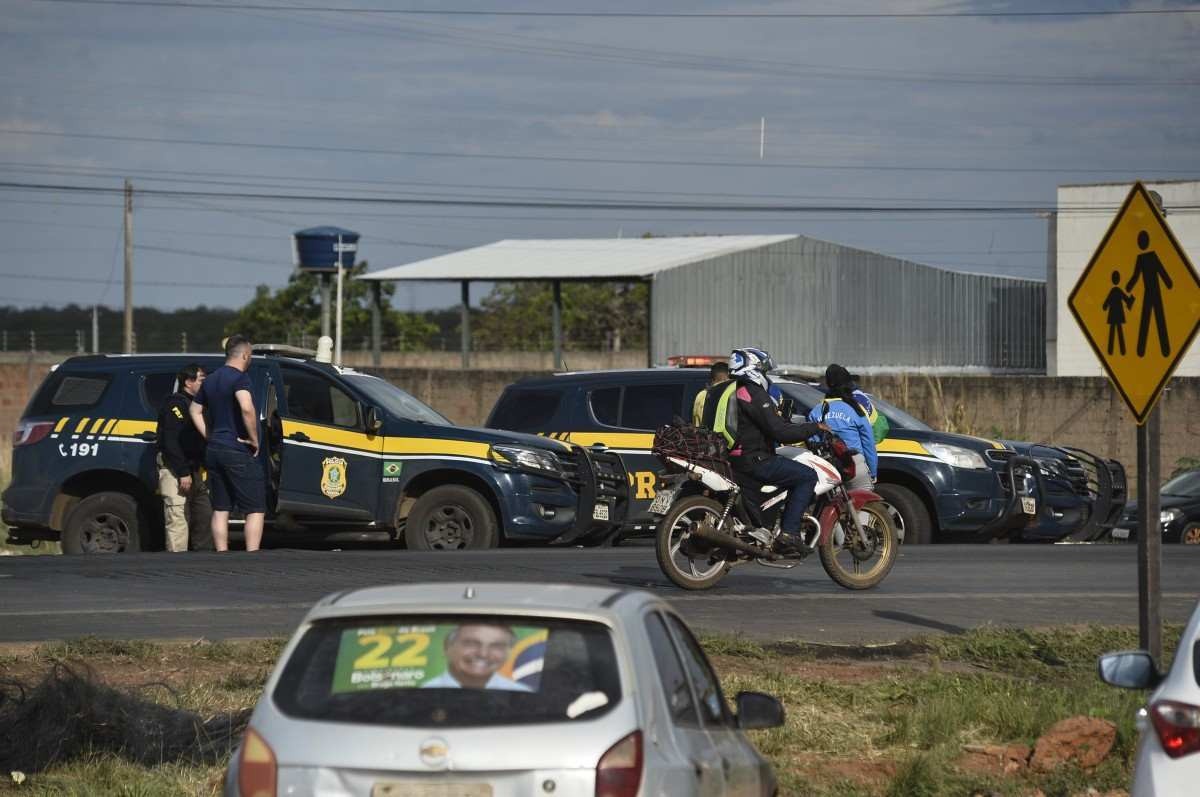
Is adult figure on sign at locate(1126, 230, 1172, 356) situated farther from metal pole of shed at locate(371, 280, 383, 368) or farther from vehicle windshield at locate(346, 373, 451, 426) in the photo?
metal pole of shed at locate(371, 280, 383, 368)

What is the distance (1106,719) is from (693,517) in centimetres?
496

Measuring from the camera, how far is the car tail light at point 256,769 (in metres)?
4.79

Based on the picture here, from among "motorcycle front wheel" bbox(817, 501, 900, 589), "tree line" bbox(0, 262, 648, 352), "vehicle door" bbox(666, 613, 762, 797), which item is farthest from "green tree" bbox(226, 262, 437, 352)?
"vehicle door" bbox(666, 613, 762, 797)

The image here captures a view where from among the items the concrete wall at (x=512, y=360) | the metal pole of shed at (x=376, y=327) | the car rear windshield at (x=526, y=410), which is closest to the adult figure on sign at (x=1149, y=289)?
the car rear windshield at (x=526, y=410)

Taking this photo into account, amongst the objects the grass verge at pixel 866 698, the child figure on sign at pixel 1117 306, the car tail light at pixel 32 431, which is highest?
the child figure on sign at pixel 1117 306

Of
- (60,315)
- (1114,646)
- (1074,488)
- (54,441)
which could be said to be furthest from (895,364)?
(60,315)

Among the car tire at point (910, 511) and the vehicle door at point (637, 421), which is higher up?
the vehicle door at point (637, 421)

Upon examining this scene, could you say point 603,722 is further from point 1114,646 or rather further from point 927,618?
point 927,618

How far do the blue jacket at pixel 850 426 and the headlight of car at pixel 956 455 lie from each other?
2.53 m

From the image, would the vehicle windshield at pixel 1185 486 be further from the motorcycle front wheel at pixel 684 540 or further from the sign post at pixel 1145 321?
the sign post at pixel 1145 321

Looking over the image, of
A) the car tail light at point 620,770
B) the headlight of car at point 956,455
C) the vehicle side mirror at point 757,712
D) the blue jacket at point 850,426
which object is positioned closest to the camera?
the car tail light at point 620,770

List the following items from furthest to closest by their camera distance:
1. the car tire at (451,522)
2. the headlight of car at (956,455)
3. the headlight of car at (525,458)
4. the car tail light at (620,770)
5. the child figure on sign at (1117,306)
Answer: the headlight of car at (956,455) < the car tire at (451,522) < the headlight of car at (525,458) < the child figure on sign at (1117,306) < the car tail light at (620,770)

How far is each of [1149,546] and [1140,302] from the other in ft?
4.38

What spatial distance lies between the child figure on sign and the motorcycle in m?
4.01
